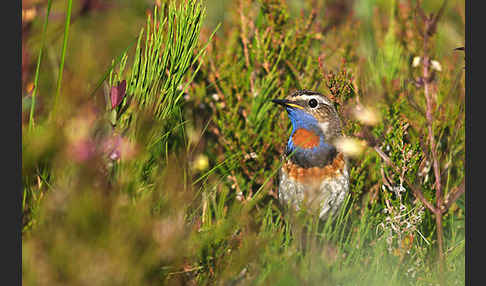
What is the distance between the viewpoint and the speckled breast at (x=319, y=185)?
2.58 m

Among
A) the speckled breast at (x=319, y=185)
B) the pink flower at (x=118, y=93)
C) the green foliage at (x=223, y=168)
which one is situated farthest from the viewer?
the speckled breast at (x=319, y=185)

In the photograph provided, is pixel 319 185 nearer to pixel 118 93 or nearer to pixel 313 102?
pixel 313 102

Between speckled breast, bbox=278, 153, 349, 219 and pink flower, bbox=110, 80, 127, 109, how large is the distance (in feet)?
3.32

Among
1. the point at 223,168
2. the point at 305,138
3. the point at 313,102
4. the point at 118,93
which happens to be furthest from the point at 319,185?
the point at 118,93

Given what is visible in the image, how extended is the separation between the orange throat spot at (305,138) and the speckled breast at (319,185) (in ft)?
0.36

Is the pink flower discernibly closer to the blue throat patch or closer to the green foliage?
the green foliage

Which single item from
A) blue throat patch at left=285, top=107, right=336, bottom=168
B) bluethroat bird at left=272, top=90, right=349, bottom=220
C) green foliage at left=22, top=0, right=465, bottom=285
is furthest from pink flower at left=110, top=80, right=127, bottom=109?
blue throat patch at left=285, top=107, right=336, bottom=168

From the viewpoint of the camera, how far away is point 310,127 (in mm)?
2719

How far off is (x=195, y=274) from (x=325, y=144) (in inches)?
45.9

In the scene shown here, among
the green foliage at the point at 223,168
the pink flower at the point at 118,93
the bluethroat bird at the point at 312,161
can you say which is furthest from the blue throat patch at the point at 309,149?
the pink flower at the point at 118,93

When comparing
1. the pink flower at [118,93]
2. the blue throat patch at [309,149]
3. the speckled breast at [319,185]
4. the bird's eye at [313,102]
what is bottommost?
the speckled breast at [319,185]

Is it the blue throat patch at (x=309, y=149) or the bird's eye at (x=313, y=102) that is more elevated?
the bird's eye at (x=313, y=102)

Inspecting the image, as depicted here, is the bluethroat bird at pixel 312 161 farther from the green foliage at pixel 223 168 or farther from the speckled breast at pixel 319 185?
the green foliage at pixel 223 168

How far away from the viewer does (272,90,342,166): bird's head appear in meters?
2.66
